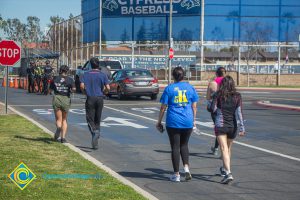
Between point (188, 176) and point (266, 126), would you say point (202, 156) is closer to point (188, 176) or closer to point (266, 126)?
point (188, 176)

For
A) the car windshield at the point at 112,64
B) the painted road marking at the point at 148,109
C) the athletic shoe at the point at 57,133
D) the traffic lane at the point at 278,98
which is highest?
the car windshield at the point at 112,64

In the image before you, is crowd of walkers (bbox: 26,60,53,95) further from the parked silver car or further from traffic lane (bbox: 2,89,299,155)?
traffic lane (bbox: 2,89,299,155)

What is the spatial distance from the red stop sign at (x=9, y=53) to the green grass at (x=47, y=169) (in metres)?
3.08

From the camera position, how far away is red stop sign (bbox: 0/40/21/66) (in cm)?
1638

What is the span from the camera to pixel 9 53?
54.0 ft

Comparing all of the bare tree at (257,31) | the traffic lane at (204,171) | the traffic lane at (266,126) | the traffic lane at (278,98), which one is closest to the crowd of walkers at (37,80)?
the traffic lane at (266,126)

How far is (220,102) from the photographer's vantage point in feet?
29.3

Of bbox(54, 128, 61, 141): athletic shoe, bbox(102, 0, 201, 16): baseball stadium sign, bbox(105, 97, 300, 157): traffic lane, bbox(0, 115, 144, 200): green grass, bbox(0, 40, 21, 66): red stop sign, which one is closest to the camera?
bbox(0, 115, 144, 200): green grass

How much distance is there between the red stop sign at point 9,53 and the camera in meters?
16.4

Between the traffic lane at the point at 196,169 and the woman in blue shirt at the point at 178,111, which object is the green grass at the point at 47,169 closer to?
the traffic lane at the point at 196,169

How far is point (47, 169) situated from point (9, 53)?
821 centimetres

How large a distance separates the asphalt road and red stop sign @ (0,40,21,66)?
6.47 ft

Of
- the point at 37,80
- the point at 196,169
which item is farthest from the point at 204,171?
the point at 37,80

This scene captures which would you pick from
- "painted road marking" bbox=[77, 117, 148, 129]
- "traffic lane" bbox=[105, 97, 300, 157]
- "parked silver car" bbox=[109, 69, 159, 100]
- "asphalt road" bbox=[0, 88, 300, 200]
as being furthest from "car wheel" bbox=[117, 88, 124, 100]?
"painted road marking" bbox=[77, 117, 148, 129]
